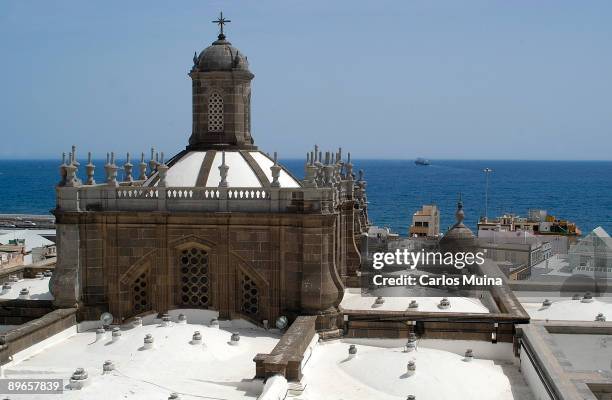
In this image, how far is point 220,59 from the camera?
1218 inches

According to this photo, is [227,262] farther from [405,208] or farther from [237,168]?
[405,208]

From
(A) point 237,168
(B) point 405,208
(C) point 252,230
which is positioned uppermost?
(A) point 237,168

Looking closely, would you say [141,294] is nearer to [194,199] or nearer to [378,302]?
[194,199]

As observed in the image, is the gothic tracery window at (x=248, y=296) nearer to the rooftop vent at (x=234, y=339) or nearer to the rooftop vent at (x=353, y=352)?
the rooftop vent at (x=234, y=339)

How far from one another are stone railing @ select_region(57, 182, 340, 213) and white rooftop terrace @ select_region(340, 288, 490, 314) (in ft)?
16.1

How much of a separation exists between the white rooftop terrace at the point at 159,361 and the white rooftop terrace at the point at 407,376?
6.24 ft

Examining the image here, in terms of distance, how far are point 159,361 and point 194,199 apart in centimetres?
629

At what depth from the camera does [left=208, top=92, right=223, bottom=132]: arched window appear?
31.3 m

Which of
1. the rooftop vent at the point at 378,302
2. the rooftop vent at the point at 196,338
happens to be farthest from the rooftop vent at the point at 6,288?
the rooftop vent at the point at 378,302

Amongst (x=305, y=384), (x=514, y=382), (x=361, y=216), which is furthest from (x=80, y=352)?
(x=361, y=216)

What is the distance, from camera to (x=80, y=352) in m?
25.1

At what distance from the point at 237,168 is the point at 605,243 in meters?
23.8

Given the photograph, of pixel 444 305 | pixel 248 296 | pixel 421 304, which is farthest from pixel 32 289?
pixel 444 305

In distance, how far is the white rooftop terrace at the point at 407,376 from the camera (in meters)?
23.1
